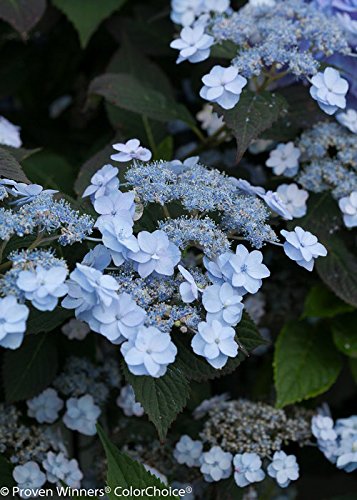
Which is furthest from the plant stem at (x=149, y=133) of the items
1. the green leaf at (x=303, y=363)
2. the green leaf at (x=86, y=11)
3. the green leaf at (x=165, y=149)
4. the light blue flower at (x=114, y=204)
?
the light blue flower at (x=114, y=204)

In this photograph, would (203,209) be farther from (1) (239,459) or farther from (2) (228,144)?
(2) (228,144)

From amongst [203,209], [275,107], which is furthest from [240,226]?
[275,107]

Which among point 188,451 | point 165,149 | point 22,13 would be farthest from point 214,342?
point 22,13

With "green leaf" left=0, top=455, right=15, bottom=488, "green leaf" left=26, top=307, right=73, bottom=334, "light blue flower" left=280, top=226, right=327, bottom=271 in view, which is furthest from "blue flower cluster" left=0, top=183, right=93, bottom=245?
"green leaf" left=0, top=455, right=15, bottom=488

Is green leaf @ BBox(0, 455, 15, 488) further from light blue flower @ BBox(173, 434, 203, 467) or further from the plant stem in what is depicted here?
the plant stem

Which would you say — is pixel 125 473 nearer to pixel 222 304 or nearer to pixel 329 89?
pixel 222 304
